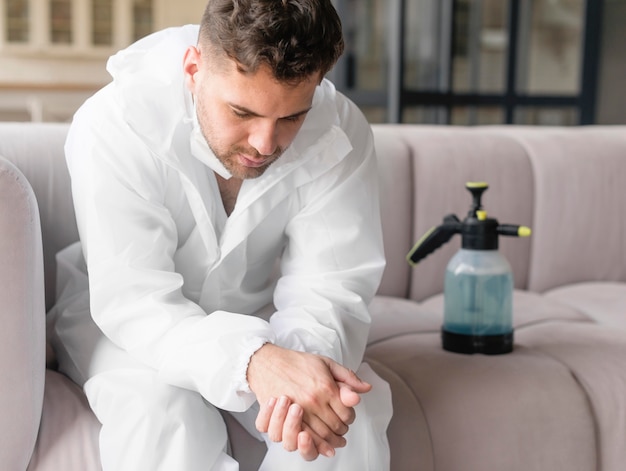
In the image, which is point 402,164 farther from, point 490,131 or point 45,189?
point 45,189

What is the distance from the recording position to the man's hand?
1.04m

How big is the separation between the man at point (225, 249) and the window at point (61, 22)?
441 centimetres

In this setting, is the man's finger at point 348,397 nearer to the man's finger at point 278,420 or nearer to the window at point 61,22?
the man's finger at point 278,420

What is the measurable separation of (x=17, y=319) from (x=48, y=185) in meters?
0.41

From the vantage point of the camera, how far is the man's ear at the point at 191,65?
1.16 m

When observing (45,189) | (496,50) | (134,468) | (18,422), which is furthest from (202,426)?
(496,50)

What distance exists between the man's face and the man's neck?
10 cm

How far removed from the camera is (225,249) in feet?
4.13

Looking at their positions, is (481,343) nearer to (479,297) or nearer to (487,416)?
(479,297)

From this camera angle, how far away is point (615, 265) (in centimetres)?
208

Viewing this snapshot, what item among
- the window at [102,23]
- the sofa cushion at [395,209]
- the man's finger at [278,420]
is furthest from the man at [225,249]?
the window at [102,23]

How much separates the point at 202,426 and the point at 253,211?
13.3 inches

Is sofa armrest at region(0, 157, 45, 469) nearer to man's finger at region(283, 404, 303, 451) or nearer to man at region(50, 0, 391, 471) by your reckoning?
man at region(50, 0, 391, 471)

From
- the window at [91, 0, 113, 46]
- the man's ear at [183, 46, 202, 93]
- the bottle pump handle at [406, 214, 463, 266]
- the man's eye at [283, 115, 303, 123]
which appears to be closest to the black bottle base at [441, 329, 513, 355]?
the bottle pump handle at [406, 214, 463, 266]
